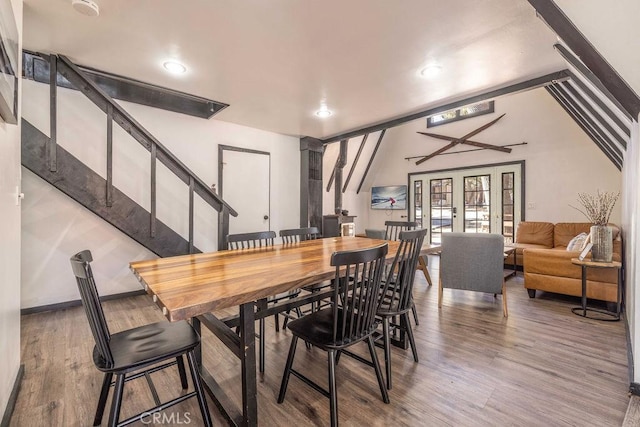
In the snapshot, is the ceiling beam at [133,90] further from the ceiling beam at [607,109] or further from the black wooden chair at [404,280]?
the ceiling beam at [607,109]

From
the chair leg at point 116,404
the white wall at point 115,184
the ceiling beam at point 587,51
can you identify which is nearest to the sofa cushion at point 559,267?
the ceiling beam at point 587,51

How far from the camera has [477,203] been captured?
6.28 meters

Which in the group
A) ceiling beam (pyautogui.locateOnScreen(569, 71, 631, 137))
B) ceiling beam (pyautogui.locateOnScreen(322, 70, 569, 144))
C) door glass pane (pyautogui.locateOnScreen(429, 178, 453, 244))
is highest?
ceiling beam (pyautogui.locateOnScreen(322, 70, 569, 144))

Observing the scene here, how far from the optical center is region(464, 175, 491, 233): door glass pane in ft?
20.1

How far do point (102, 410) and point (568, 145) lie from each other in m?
7.03

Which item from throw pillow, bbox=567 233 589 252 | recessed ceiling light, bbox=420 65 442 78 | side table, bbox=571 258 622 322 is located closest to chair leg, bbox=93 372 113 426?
recessed ceiling light, bbox=420 65 442 78

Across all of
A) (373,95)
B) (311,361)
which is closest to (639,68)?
(373,95)

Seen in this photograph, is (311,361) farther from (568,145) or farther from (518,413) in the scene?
(568,145)

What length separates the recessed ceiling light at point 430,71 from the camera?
271cm

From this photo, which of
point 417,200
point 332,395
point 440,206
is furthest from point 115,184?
point 440,206

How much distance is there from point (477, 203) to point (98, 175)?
667cm

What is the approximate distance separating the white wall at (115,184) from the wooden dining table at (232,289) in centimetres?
225

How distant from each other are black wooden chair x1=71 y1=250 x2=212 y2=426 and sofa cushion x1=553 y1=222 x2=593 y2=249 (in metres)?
5.76

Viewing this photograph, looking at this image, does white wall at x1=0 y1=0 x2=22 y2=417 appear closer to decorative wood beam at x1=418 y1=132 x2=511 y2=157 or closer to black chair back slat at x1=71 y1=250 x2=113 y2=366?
black chair back slat at x1=71 y1=250 x2=113 y2=366
